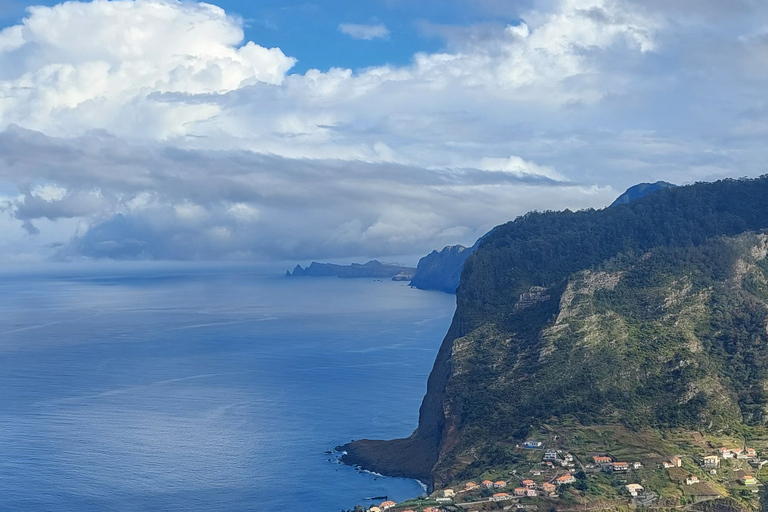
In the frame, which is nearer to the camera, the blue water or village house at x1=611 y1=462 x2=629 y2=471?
village house at x1=611 y1=462 x2=629 y2=471

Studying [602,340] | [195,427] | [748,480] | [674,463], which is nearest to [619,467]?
[674,463]

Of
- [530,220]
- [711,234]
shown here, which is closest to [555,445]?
[711,234]

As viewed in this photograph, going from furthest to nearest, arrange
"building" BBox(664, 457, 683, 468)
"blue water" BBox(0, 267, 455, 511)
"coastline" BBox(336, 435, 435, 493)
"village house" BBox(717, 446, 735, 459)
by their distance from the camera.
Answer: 1. "coastline" BBox(336, 435, 435, 493)
2. "blue water" BBox(0, 267, 455, 511)
3. "village house" BBox(717, 446, 735, 459)
4. "building" BBox(664, 457, 683, 468)

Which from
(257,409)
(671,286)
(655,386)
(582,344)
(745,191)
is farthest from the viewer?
(745,191)

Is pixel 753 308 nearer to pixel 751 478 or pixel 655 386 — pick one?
pixel 655 386

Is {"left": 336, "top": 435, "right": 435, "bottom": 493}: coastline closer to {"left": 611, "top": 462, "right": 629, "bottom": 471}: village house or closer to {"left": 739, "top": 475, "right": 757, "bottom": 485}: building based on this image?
{"left": 611, "top": 462, "right": 629, "bottom": 471}: village house

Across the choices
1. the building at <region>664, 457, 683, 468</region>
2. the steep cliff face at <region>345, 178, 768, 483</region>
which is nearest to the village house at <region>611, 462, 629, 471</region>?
the building at <region>664, 457, 683, 468</region>

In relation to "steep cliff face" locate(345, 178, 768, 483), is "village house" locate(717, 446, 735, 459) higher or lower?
lower
